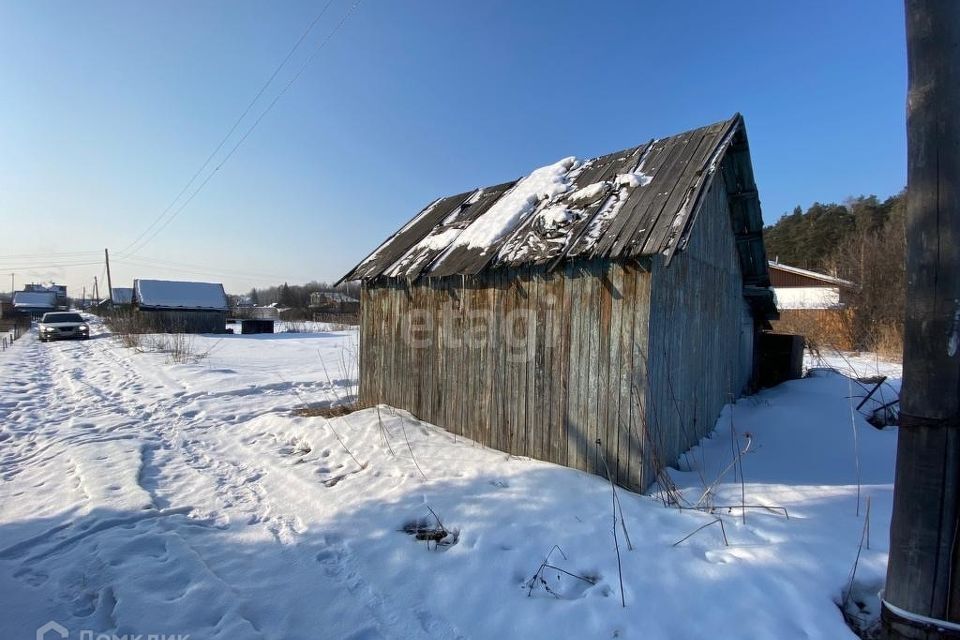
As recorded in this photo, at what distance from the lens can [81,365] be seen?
1467cm

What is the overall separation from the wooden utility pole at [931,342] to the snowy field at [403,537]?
2.64 feet

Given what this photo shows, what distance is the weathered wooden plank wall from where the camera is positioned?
182 inches

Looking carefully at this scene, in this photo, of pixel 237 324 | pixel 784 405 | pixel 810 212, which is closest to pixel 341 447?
pixel 784 405

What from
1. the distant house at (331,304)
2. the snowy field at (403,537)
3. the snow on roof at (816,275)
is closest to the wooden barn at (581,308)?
the snowy field at (403,537)

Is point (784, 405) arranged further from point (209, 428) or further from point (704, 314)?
point (209, 428)

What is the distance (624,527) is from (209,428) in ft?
22.7

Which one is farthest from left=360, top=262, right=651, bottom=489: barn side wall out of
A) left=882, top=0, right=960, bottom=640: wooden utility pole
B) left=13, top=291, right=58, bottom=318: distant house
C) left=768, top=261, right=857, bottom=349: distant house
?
left=13, top=291, right=58, bottom=318: distant house

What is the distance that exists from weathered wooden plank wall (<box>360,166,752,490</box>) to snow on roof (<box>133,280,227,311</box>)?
33.1 m

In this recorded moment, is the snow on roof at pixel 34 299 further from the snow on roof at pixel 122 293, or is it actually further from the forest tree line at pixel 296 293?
the forest tree line at pixel 296 293

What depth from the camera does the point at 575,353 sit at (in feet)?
16.6

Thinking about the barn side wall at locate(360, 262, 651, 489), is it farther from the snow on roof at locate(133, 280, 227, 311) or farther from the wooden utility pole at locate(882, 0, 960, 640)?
the snow on roof at locate(133, 280, 227, 311)

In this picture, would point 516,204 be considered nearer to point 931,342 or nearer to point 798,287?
point 931,342

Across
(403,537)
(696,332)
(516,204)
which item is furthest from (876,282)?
(403,537)

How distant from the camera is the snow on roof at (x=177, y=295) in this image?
32844mm
